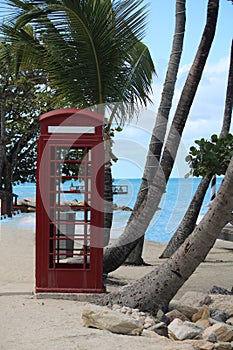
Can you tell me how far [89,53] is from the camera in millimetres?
11180

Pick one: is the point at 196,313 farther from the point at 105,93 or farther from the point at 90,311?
the point at 105,93

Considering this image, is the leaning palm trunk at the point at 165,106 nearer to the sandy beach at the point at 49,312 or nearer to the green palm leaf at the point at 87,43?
the green palm leaf at the point at 87,43

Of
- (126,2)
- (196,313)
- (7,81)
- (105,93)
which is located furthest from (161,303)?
(7,81)

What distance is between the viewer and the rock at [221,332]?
6.61 m

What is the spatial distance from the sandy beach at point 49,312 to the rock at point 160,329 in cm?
53

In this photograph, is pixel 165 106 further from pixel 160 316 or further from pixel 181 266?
pixel 160 316

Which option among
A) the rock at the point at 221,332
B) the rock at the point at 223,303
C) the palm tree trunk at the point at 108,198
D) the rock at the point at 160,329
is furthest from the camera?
the palm tree trunk at the point at 108,198

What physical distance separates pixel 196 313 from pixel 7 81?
19.0 metres

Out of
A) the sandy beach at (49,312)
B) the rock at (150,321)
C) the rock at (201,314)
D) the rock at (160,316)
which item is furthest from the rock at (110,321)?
the rock at (201,314)

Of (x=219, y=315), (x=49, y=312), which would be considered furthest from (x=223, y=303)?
(x=49, y=312)

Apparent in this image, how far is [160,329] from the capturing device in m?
6.94

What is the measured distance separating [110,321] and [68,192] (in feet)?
7.90

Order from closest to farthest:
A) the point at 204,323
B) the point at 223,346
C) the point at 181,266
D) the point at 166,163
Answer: the point at 223,346
the point at 204,323
the point at 181,266
the point at 166,163

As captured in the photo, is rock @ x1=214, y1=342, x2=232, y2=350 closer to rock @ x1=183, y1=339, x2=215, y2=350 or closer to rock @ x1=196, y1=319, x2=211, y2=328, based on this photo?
rock @ x1=183, y1=339, x2=215, y2=350
